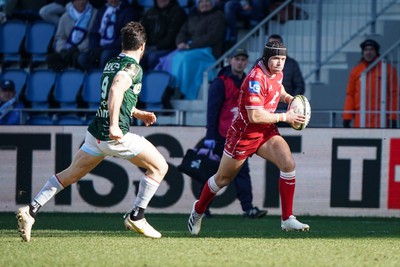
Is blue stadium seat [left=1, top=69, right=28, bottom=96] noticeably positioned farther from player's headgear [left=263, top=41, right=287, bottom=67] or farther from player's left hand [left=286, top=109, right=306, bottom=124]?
player's left hand [left=286, top=109, right=306, bottom=124]

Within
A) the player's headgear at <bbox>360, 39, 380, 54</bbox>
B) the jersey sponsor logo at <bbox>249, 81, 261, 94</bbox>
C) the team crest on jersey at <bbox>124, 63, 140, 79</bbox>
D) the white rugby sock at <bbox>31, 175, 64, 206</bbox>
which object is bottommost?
the white rugby sock at <bbox>31, 175, 64, 206</bbox>

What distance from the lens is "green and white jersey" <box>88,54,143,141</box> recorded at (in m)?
10.4

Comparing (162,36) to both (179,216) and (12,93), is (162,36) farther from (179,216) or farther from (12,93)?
(179,216)

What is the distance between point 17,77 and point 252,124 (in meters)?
9.04

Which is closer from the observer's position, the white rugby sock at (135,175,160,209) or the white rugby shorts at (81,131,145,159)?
the white rugby shorts at (81,131,145,159)

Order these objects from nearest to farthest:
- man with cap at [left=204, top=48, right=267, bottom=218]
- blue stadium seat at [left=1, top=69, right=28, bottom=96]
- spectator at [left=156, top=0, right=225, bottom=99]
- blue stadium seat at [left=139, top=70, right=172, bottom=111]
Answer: man with cap at [left=204, top=48, right=267, bottom=218], blue stadium seat at [left=139, top=70, right=172, bottom=111], spectator at [left=156, top=0, right=225, bottom=99], blue stadium seat at [left=1, top=69, right=28, bottom=96]

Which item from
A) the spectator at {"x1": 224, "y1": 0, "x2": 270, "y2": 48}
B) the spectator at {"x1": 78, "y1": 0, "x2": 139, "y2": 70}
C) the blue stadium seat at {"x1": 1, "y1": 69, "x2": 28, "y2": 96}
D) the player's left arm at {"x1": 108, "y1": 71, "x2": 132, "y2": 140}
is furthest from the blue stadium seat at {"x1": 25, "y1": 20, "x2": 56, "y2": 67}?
the player's left arm at {"x1": 108, "y1": 71, "x2": 132, "y2": 140}

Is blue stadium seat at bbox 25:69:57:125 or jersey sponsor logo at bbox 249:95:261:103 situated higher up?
jersey sponsor logo at bbox 249:95:261:103

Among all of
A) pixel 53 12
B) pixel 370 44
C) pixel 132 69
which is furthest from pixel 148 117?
pixel 53 12

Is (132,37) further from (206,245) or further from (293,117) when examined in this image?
(206,245)

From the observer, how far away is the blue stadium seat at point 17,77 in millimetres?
19281

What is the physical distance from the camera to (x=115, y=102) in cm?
1012

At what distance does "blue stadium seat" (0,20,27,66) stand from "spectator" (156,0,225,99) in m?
3.32

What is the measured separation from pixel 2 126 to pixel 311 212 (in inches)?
187
